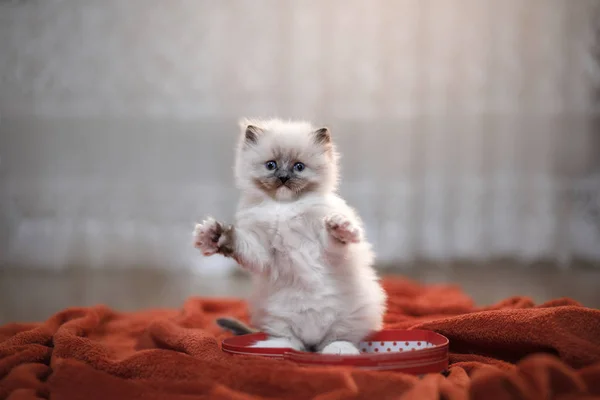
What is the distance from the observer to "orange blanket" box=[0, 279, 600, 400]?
889mm

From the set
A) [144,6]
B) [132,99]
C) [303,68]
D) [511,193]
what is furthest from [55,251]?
[511,193]

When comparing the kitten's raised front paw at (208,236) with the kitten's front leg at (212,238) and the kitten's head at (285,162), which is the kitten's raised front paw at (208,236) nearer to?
the kitten's front leg at (212,238)

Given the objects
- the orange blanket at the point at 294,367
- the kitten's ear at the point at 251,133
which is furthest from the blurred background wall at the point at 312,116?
the kitten's ear at the point at 251,133

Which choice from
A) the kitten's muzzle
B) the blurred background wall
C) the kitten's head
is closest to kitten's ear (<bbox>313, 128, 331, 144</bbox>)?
the kitten's head

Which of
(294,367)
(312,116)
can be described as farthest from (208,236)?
(312,116)

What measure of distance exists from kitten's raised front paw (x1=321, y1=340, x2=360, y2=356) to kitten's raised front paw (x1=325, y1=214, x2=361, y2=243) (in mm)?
223

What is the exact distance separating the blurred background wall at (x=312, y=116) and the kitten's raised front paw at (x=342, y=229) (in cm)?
231

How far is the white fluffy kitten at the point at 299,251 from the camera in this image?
1148 millimetres

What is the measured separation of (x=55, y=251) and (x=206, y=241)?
8.41ft

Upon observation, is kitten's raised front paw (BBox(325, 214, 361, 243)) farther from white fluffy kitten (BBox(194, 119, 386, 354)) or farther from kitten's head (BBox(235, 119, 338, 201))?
kitten's head (BBox(235, 119, 338, 201))

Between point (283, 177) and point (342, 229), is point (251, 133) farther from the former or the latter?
point (342, 229)

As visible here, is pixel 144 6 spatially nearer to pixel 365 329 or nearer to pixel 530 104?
pixel 530 104

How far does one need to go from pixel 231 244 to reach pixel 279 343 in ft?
0.76

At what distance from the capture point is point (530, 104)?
11.3ft
